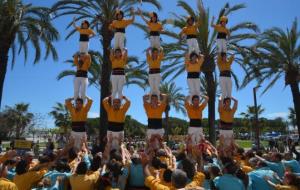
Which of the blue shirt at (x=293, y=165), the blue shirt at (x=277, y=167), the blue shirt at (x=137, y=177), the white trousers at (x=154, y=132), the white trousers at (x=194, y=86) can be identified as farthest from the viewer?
the white trousers at (x=194, y=86)

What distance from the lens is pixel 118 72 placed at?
43.8ft

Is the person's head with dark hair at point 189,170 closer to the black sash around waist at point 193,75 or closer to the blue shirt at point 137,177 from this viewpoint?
the blue shirt at point 137,177

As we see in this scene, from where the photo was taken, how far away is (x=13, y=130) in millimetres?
60656

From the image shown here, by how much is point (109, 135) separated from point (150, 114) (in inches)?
59.6

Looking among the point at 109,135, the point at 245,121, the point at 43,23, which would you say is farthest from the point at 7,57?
the point at 245,121

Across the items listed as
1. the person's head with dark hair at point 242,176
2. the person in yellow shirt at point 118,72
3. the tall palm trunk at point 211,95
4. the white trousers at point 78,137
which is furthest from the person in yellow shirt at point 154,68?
the tall palm trunk at point 211,95

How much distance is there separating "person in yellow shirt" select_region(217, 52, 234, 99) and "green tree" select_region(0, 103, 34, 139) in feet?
169

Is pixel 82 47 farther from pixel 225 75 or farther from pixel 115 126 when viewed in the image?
pixel 225 75

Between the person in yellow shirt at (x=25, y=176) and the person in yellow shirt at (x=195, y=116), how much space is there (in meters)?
6.36

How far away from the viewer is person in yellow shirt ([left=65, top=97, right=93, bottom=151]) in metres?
13.2

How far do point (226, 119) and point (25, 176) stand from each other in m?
8.07

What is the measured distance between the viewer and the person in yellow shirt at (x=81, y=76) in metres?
13.7

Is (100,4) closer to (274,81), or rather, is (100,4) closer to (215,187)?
(274,81)

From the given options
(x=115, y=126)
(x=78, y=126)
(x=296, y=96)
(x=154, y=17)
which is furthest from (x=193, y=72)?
(x=296, y=96)
